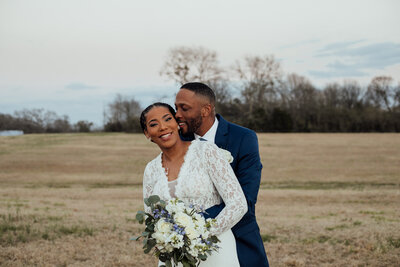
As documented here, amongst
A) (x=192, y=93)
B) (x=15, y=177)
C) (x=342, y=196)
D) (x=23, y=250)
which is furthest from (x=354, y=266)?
(x=15, y=177)

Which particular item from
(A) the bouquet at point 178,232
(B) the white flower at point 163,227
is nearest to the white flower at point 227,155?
(A) the bouquet at point 178,232

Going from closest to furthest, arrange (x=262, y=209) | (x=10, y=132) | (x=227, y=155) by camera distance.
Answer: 1. (x=227, y=155)
2. (x=262, y=209)
3. (x=10, y=132)

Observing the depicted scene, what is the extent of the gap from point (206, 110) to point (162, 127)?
1.87 ft

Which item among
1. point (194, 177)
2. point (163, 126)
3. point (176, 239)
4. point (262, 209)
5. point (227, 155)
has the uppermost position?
point (163, 126)

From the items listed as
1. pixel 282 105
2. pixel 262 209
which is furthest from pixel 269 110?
pixel 262 209

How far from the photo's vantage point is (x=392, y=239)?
7.57 meters

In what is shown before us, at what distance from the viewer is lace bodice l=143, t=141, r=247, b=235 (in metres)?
3.04

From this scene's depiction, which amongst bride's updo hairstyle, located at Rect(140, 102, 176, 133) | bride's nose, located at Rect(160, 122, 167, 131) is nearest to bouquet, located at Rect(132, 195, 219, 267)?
bride's nose, located at Rect(160, 122, 167, 131)

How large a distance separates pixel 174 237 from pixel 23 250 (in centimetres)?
543

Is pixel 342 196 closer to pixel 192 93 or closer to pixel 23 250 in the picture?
pixel 23 250

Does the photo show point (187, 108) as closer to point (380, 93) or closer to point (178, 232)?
point (178, 232)

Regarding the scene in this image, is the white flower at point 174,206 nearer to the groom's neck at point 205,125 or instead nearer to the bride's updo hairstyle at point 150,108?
the bride's updo hairstyle at point 150,108

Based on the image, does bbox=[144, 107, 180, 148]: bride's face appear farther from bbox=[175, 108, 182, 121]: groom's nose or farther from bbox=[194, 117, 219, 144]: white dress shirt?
bbox=[194, 117, 219, 144]: white dress shirt

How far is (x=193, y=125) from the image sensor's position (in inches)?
141
